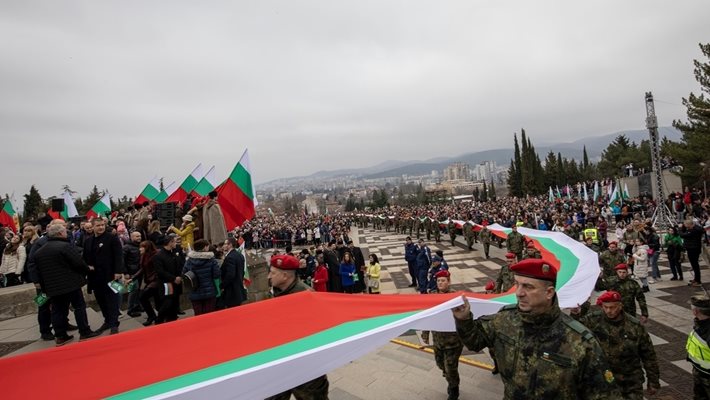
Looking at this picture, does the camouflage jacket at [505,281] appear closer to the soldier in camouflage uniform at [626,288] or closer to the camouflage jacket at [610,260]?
the soldier in camouflage uniform at [626,288]

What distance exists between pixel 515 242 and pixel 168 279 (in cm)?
1117

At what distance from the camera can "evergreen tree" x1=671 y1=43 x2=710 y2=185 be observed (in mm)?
21953

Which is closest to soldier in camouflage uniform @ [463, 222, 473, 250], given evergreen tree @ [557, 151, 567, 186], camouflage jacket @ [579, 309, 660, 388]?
camouflage jacket @ [579, 309, 660, 388]

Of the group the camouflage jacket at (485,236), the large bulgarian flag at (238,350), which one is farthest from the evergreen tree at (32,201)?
the large bulgarian flag at (238,350)

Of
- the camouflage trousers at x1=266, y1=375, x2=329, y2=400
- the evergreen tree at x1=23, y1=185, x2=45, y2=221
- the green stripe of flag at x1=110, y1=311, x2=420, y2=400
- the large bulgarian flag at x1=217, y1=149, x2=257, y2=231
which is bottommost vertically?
the camouflage trousers at x1=266, y1=375, x2=329, y2=400

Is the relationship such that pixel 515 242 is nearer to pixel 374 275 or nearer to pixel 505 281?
pixel 374 275

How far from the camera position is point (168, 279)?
22.6 feet

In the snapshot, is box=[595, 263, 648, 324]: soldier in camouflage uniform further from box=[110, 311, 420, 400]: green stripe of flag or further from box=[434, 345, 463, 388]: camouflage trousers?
box=[110, 311, 420, 400]: green stripe of flag

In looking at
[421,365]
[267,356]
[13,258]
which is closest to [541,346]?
[267,356]

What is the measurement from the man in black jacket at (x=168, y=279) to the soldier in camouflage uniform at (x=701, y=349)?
7692 millimetres

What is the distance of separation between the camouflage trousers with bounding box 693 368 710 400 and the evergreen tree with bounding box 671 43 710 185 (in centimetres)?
2294

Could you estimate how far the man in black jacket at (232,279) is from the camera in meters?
7.46

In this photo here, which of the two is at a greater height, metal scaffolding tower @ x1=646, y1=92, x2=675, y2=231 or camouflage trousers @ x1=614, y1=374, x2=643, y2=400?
metal scaffolding tower @ x1=646, y1=92, x2=675, y2=231

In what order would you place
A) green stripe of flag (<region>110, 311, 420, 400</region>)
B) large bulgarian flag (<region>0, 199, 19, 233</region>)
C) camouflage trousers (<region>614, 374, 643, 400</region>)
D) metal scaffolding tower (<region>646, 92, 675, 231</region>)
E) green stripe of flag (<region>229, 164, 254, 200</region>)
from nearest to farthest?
green stripe of flag (<region>110, 311, 420, 400</region>) < camouflage trousers (<region>614, 374, 643, 400</region>) < green stripe of flag (<region>229, 164, 254, 200</region>) < large bulgarian flag (<region>0, 199, 19, 233</region>) < metal scaffolding tower (<region>646, 92, 675, 231</region>)
